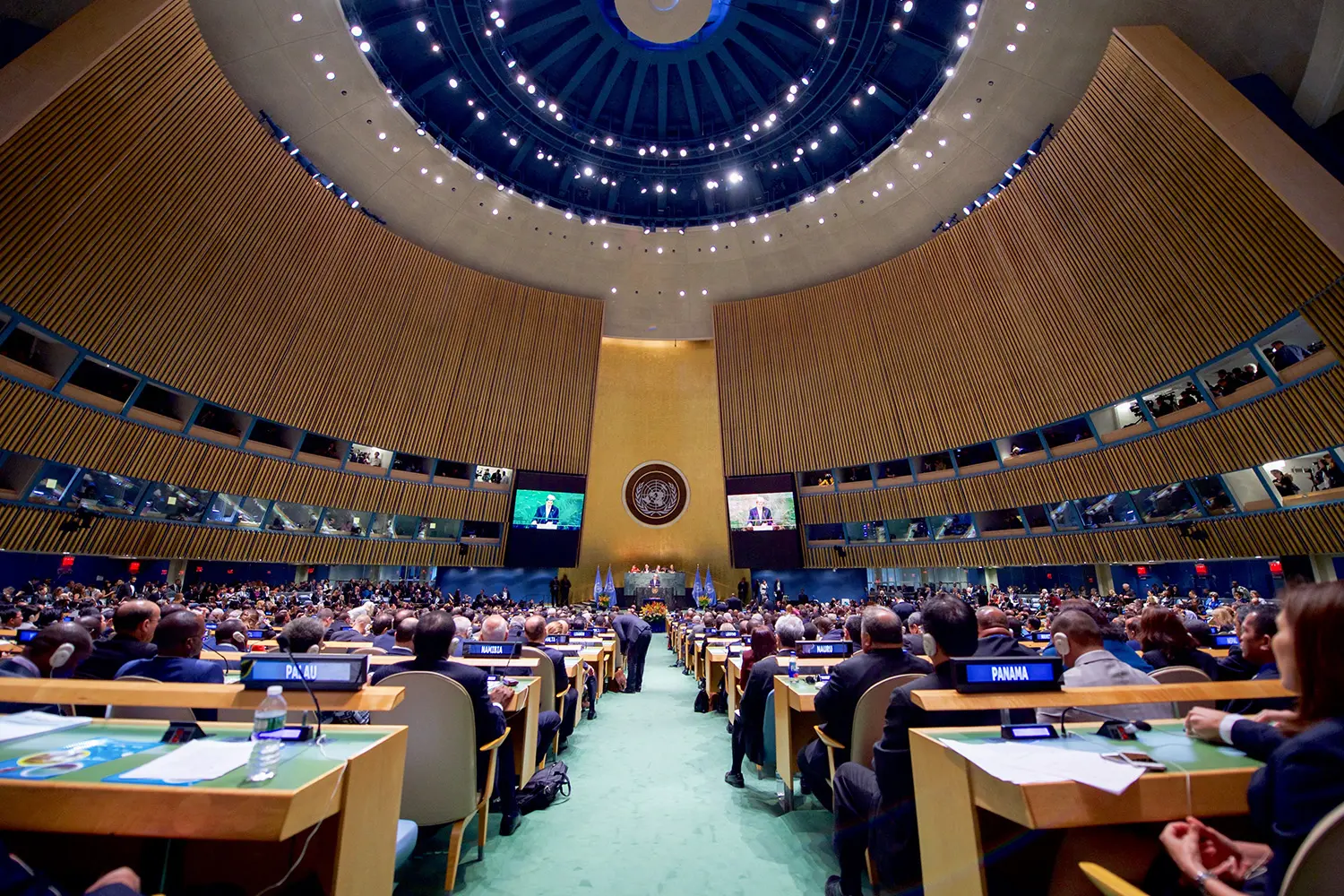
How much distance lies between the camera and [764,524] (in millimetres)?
20047

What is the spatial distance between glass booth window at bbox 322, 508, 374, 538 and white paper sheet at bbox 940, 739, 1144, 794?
58.2 feet

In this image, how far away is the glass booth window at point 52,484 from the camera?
35.2 feet

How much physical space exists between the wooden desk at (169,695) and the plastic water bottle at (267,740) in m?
0.12

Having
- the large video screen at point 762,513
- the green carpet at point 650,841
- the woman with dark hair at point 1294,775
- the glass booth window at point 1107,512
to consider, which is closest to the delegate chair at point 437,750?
the green carpet at point 650,841

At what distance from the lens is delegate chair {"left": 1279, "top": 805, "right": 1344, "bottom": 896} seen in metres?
0.93

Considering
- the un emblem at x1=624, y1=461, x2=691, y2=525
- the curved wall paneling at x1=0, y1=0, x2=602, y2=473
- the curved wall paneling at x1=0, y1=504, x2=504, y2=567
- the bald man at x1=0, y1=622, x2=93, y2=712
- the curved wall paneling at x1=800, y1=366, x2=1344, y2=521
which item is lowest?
the bald man at x1=0, y1=622, x2=93, y2=712

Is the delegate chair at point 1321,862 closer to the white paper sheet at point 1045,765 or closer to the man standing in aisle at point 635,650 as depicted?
the white paper sheet at point 1045,765

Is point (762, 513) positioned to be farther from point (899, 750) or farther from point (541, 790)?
point (899, 750)

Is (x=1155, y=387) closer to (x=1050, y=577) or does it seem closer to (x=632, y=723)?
(x=1050, y=577)

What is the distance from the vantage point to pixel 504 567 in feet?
63.1

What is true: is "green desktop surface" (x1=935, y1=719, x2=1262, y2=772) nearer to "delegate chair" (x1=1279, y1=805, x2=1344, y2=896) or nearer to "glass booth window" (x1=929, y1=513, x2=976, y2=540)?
"delegate chair" (x1=1279, y1=805, x2=1344, y2=896)

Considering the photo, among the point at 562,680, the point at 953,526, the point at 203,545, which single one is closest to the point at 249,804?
the point at 562,680

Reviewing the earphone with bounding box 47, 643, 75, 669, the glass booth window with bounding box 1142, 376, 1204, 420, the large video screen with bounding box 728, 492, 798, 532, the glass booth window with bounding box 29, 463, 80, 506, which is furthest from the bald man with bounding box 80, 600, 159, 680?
the large video screen with bounding box 728, 492, 798, 532

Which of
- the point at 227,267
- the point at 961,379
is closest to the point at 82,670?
the point at 227,267
